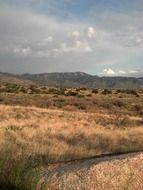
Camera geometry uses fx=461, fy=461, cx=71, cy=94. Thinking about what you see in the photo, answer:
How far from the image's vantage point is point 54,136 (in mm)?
21344

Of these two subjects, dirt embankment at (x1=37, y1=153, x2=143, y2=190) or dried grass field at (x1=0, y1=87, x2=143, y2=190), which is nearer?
dirt embankment at (x1=37, y1=153, x2=143, y2=190)

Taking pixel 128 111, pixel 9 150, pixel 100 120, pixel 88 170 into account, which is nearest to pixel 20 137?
pixel 9 150

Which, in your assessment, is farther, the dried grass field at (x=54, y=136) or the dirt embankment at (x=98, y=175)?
the dried grass field at (x=54, y=136)

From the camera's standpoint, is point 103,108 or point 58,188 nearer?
point 58,188

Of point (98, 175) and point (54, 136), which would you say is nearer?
point (98, 175)

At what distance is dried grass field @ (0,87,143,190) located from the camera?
832 cm

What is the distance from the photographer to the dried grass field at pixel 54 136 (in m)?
8.32

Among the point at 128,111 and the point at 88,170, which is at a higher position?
the point at 88,170

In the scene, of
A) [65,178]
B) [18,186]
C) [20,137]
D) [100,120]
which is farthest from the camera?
[100,120]

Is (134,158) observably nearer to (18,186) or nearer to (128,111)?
(18,186)

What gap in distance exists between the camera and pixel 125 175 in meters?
8.42

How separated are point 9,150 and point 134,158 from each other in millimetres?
2545

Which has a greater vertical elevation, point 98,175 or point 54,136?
point 98,175

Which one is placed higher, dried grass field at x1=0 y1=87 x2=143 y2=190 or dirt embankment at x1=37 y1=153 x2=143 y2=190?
dirt embankment at x1=37 y1=153 x2=143 y2=190
